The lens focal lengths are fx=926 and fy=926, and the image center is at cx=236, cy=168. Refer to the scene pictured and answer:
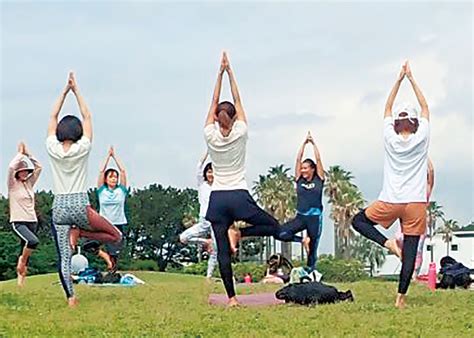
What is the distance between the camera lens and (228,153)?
11469 millimetres

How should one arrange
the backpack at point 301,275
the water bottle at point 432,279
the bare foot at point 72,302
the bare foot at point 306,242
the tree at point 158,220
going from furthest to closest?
the tree at point 158,220
the bare foot at point 306,242
the water bottle at point 432,279
the backpack at point 301,275
the bare foot at point 72,302

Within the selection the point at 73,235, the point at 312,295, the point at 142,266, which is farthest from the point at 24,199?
the point at 142,266

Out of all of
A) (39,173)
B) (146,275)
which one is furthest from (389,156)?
(146,275)

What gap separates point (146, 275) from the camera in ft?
93.5

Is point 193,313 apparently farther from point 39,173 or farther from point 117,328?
point 39,173

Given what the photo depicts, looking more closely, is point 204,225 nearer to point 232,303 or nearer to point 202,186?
point 202,186

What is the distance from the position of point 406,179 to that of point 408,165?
0.17 metres

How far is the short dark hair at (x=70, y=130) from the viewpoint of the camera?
12.2m

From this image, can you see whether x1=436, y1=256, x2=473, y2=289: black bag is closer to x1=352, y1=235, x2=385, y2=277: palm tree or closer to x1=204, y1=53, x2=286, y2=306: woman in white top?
x1=204, y1=53, x2=286, y2=306: woman in white top

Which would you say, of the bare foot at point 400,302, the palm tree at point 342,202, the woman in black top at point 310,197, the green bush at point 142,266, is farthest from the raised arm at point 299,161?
the palm tree at point 342,202

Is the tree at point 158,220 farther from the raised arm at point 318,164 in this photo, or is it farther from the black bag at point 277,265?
the raised arm at point 318,164

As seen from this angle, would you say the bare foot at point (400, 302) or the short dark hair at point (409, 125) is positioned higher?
the short dark hair at point (409, 125)

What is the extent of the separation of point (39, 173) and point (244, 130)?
665cm

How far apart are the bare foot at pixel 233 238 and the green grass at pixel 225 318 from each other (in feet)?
2.64
